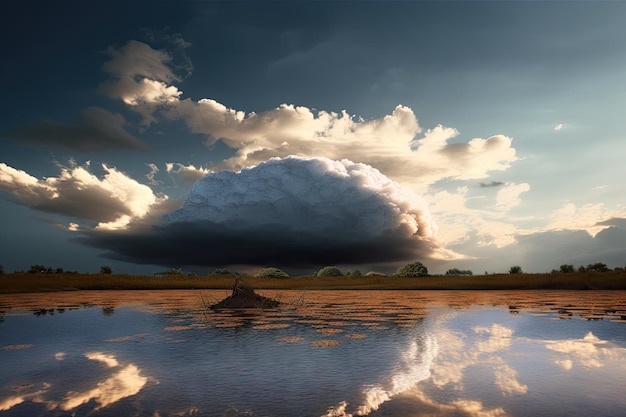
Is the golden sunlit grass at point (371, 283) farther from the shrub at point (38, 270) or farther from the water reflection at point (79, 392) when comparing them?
the water reflection at point (79, 392)

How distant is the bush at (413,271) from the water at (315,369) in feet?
170

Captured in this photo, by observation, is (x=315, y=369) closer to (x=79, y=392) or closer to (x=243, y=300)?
(x=79, y=392)

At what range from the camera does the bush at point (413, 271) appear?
69438 millimetres

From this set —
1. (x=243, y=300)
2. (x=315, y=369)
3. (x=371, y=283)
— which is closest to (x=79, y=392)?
(x=315, y=369)

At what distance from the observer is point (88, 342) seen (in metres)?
13.9

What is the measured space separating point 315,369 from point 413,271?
6254 cm

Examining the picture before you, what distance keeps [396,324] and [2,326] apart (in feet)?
52.8

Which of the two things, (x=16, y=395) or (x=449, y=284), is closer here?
(x=16, y=395)

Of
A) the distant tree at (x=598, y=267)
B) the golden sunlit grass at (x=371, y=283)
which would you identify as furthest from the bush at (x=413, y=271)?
the distant tree at (x=598, y=267)

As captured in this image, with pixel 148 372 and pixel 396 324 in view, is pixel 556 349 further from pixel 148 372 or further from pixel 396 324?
pixel 148 372

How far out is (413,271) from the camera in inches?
2746

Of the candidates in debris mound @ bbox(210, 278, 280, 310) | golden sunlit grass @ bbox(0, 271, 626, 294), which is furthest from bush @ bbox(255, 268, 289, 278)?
debris mound @ bbox(210, 278, 280, 310)

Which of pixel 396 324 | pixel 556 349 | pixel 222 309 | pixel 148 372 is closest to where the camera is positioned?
pixel 148 372

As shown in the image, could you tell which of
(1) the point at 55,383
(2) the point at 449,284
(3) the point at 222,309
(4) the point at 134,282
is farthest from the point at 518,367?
(4) the point at 134,282
